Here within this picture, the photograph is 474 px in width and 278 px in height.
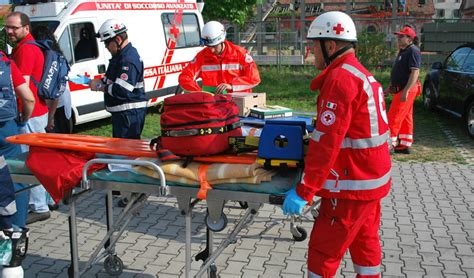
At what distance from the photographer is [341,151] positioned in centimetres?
314

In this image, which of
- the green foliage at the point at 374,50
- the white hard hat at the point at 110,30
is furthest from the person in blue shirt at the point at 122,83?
the green foliage at the point at 374,50

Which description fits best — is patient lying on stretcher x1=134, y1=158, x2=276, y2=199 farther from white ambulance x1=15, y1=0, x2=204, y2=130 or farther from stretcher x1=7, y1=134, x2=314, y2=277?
white ambulance x1=15, y1=0, x2=204, y2=130

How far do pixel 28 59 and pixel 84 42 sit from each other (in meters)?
4.67

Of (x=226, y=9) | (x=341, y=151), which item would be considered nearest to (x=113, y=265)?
(x=341, y=151)

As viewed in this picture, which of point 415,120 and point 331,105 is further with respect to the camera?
point 415,120

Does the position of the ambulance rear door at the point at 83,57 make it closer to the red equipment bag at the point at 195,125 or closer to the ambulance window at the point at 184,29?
the ambulance window at the point at 184,29

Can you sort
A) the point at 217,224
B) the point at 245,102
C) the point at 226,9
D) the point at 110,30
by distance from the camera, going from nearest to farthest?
1. the point at 217,224
2. the point at 245,102
3. the point at 110,30
4. the point at 226,9

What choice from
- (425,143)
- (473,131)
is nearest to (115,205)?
(425,143)

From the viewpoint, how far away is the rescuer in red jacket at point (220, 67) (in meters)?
5.80

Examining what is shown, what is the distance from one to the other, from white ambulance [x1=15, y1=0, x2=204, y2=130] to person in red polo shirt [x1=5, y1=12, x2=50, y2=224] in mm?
3932

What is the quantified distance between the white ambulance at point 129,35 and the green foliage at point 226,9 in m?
5.78

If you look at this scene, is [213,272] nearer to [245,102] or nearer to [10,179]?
[245,102]

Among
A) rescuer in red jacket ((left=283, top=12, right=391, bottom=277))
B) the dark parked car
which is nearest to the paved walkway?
rescuer in red jacket ((left=283, top=12, right=391, bottom=277))

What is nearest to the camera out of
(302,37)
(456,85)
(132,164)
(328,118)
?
(328,118)
